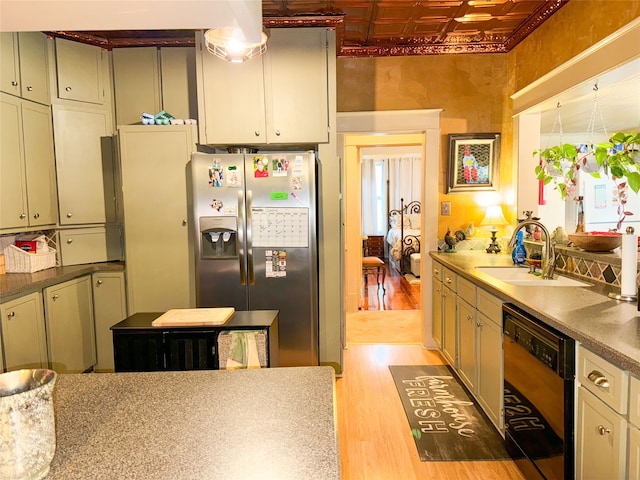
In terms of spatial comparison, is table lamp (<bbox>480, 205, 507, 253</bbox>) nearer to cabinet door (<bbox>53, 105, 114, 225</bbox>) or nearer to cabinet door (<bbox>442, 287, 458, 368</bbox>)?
cabinet door (<bbox>442, 287, 458, 368</bbox>)

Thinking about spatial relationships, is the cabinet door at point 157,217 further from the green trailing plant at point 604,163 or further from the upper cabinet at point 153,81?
the green trailing plant at point 604,163

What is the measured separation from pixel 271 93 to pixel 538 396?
2534 millimetres

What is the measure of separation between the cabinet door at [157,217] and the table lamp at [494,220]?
2510 millimetres

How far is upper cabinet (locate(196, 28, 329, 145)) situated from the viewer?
3145 millimetres

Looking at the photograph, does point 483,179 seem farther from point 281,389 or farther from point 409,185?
point 409,185

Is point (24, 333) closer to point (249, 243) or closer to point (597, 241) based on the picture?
point (249, 243)

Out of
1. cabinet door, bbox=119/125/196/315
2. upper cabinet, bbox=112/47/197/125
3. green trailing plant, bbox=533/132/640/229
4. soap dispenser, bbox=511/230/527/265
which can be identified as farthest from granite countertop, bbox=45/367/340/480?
upper cabinet, bbox=112/47/197/125

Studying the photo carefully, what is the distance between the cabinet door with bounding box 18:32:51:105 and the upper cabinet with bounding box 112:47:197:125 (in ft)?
1.60

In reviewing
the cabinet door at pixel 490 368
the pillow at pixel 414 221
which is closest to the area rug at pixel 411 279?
the pillow at pixel 414 221

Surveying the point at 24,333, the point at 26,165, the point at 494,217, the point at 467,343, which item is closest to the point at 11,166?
the point at 26,165

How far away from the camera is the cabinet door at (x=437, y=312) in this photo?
3.73m

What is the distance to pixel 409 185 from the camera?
1006 cm

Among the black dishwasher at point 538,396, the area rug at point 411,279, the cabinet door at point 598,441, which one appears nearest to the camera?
the cabinet door at point 598,441

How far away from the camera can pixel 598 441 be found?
1494 mm
